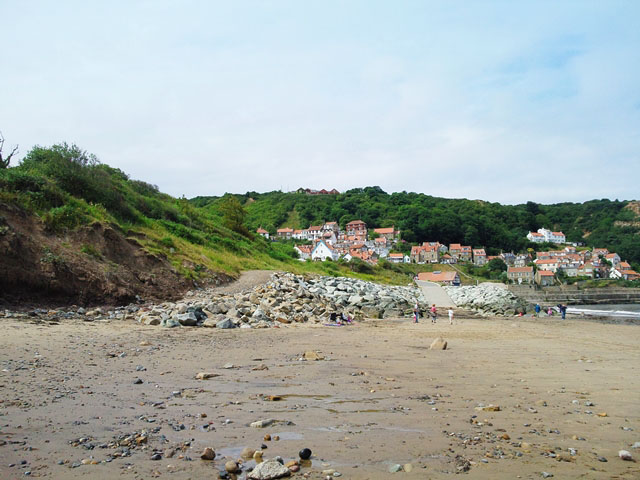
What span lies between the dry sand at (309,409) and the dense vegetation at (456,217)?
382ft

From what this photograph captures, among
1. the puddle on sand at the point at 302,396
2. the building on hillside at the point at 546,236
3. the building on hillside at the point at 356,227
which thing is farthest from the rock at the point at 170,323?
the building on hillside at the point at 546,236

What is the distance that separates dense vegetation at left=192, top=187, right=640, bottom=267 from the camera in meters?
134

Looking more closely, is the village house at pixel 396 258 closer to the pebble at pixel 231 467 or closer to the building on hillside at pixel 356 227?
the building on hillside at pixel 356 227

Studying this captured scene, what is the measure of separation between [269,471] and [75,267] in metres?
13.7

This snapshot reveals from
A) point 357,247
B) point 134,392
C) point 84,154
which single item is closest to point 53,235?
point 84,154

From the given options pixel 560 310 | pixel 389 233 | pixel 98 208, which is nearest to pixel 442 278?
pixel 560 310

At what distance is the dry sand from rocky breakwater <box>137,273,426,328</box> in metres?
3.51

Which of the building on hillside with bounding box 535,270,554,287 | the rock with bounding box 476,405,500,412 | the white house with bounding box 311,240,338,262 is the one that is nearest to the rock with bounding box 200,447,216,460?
the rock with bounding box 476,405,500,412

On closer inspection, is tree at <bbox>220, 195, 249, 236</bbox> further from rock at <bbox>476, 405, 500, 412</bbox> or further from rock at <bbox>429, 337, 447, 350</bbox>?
rock at <bbox>476, 405, 500, 412</bbox>

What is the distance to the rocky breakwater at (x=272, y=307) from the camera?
14.2 metres

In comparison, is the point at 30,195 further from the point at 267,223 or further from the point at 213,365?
the point at 267,223

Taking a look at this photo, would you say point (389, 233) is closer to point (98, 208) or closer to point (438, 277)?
point (438, 277)

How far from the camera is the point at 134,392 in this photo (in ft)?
20.2

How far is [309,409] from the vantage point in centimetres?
575
